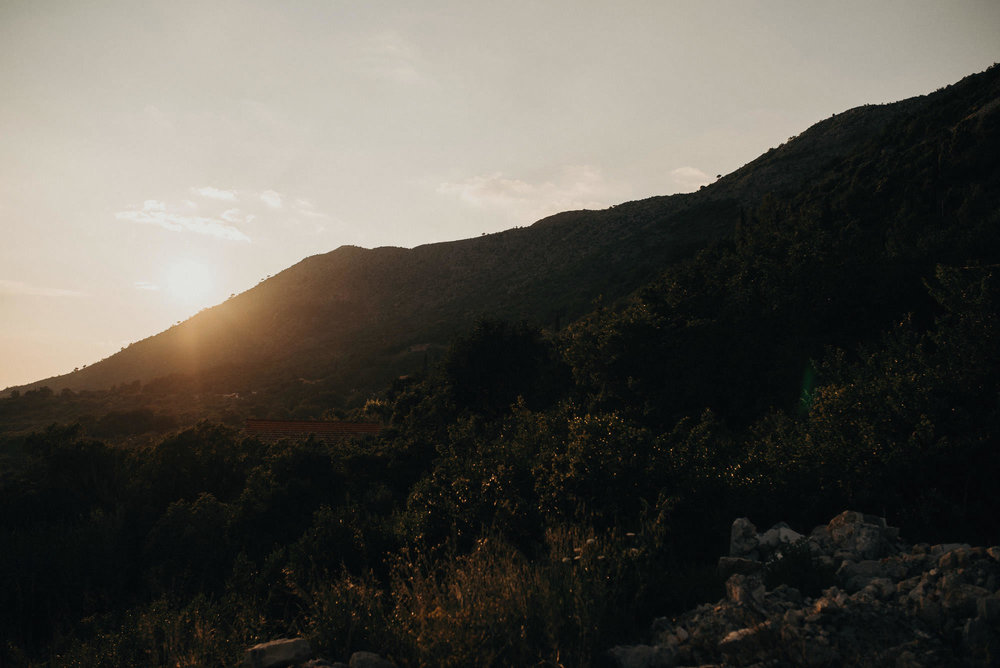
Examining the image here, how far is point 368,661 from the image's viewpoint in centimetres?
690

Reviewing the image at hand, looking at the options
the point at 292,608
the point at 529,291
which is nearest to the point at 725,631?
the point at 292,608

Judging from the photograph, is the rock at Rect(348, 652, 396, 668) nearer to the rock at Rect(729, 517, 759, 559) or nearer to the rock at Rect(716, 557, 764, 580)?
the rock at Rect(716, 557, 764, 580)

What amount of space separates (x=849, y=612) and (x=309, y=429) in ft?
136

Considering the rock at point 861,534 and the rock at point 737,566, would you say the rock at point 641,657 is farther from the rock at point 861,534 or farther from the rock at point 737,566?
the rock at point 861,534

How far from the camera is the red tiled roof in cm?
4081

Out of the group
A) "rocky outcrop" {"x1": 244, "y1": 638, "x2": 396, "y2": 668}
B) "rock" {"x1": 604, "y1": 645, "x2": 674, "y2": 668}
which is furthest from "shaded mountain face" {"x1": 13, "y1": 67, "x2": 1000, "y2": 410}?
"rocky outcrop" {"x1": 244, "y1": 638, "x2": 396, "y2": 668}

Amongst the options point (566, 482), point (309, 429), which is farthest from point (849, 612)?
point (309, 429)

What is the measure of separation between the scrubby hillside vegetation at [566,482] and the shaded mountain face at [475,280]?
992 inches

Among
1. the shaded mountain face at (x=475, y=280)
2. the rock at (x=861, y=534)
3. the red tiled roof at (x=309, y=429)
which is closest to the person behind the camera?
the rock at (x=861, y=534)

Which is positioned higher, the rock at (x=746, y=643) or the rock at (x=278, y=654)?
the rock at (x=278, y=654)

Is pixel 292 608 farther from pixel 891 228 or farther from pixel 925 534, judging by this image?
pixel 891 228

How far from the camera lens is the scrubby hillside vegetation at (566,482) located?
26.5 feet

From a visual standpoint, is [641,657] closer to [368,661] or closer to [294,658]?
[368,661]

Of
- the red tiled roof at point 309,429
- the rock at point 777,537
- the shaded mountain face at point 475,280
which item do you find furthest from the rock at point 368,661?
the shaded mountain face at point 475,280
